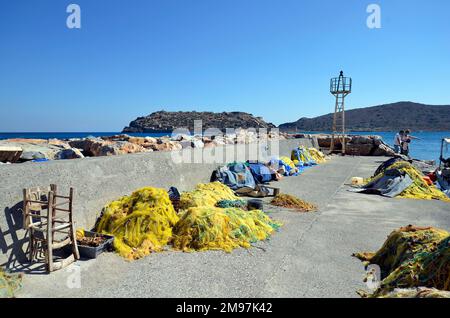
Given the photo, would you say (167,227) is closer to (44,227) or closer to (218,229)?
(218,229)

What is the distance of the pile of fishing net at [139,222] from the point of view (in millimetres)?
5031

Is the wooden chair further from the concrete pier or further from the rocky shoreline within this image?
the rocky shoreline

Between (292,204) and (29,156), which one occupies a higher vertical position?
(29,156)

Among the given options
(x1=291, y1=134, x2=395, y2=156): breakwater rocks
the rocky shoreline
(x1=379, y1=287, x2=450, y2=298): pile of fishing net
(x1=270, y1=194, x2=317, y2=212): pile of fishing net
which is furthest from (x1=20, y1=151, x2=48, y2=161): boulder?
(x1=291, y1=134, x2=395, y2=156): breakwater rocks

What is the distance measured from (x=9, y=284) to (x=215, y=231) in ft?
9.18

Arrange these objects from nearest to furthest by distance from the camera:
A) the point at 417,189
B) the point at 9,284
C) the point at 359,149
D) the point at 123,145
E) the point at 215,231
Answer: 1. the point at 9,284
2. the point at 215,231
3. the point at 417,189
4. the point at 123,145
5. the point at 359,149

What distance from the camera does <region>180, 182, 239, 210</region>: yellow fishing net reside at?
657cm

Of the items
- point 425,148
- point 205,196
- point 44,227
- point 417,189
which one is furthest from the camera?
point 425,148

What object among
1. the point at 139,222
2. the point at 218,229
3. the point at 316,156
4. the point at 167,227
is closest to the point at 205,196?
the point at 167,227

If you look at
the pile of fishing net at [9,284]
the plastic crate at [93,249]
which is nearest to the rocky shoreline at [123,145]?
the plastic crate at [93,249]

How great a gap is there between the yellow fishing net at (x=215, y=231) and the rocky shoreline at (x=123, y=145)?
4.21 metres

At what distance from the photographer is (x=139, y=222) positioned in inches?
212

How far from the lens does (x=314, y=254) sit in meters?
4.98
